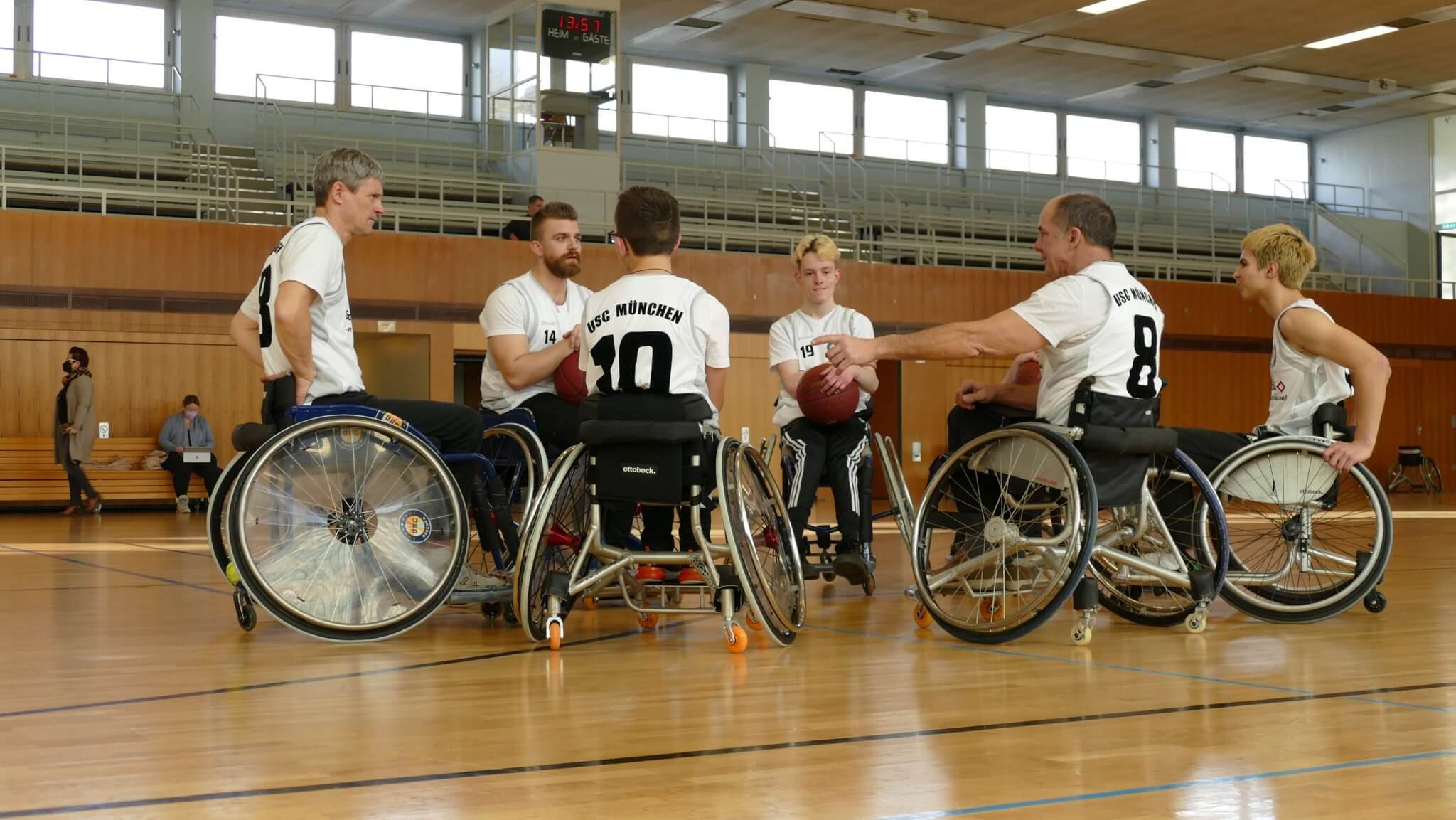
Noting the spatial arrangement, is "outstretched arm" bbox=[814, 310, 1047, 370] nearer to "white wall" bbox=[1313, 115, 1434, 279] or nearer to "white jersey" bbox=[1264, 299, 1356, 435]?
"white jersey" bbox=[1264, 299, 1356, 435]

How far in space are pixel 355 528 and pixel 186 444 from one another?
962 centimetres

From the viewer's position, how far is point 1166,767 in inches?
87.4

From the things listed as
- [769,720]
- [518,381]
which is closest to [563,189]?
[518,381]

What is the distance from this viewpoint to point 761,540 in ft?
13.0

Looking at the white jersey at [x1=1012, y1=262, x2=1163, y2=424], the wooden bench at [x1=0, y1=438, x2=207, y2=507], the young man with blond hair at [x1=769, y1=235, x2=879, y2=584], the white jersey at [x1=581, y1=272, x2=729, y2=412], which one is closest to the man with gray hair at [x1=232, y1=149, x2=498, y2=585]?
the white jersey at [x1=581, y1=272, x2=729, y2=412]

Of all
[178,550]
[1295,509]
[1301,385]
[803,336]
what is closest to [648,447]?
[803,336]

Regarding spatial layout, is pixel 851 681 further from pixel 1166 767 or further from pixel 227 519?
pixel 227 519

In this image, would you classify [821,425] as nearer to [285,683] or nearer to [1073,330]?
[1073,330]

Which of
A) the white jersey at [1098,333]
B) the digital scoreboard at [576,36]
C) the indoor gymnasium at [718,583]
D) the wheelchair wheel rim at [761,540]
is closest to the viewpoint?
the indoor gymnasium at [718,583]

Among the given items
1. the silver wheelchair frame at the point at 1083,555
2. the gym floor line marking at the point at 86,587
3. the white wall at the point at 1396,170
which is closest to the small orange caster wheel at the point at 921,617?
the silver wheelchair frame at the point at 1083,555

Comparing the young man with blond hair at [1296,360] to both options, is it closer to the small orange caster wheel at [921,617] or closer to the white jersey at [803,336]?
the small orange caster wheel at [921,617]

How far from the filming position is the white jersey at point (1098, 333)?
3797mm

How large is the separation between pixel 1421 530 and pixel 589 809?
9107 mm

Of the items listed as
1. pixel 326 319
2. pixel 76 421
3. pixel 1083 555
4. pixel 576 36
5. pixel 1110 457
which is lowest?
pixel 1083 555
